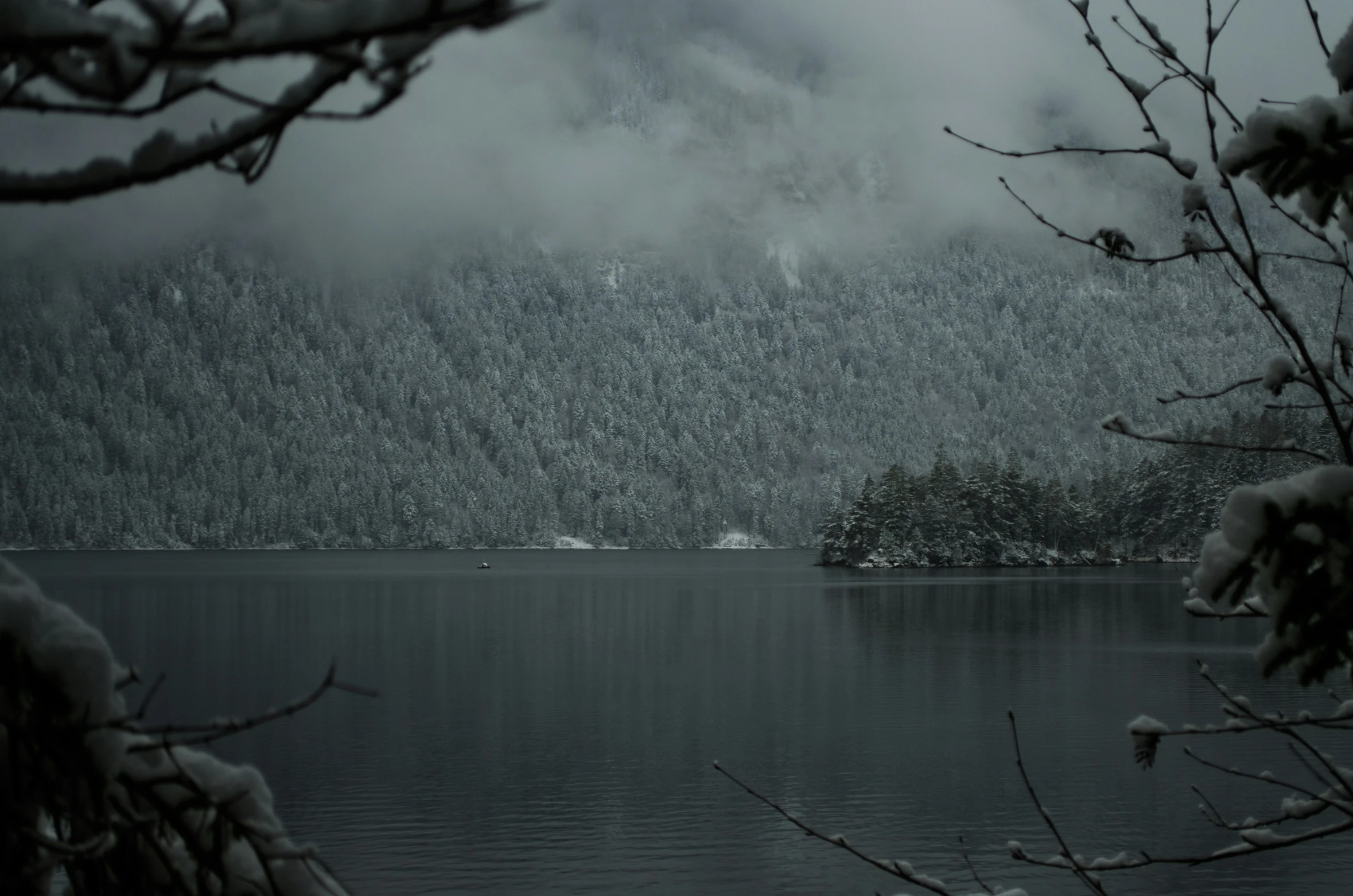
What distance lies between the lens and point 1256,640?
130 ft

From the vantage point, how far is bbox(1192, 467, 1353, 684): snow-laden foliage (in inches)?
90.2

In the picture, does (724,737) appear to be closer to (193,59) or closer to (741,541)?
(193,59)

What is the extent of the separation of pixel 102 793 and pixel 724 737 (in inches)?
929

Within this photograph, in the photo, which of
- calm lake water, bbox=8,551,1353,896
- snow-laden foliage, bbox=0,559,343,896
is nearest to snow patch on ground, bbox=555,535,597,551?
calm lake water, bbox=8,551,1353,896

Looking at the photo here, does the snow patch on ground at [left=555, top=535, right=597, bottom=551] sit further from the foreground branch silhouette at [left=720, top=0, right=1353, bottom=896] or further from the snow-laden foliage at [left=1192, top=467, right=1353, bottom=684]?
the snow-laden foliage at [left=1192, top=467, right=1353, bottom=684]

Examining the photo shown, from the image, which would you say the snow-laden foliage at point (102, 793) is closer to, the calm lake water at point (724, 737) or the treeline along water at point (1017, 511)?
the calm lake water at point (724, 737)

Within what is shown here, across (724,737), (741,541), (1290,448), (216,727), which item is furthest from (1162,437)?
(741,541)

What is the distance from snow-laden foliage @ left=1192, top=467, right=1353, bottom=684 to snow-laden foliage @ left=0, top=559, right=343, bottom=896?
1.75 metres

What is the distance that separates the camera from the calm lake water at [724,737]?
1708 centimetres

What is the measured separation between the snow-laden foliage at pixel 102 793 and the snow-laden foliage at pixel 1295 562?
5.74ft

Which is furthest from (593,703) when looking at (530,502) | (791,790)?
(530,502)

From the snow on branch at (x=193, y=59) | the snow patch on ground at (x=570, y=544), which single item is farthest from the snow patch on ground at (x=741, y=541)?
the snow on branch at (x=193, y=59)

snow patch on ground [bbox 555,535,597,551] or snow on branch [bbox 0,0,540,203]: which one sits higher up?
snow on branch [bbox 0,0,540,203]

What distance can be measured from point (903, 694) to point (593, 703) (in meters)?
7.39
